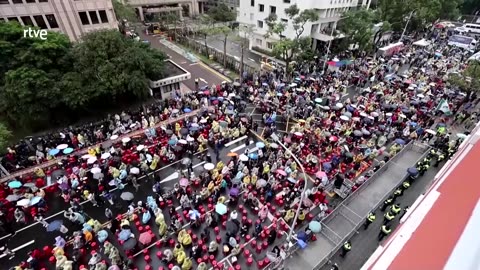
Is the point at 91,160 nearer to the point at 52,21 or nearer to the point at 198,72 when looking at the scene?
the point at 52,21

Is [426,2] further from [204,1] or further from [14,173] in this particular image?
[14,173]

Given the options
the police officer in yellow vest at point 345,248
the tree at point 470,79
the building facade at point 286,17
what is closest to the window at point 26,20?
the building facade at point 286,17

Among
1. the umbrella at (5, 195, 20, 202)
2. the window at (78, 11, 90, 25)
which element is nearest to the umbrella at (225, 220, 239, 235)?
the umbrella at (5, 195, 20, 202)

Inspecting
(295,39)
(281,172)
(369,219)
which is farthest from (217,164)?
(295,39)

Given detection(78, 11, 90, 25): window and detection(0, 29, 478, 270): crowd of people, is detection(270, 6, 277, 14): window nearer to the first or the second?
detection(0, 29, 478, 270): crowd of people

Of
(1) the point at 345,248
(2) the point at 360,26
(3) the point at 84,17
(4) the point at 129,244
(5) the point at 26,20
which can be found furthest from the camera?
(2) the point at 360,26
